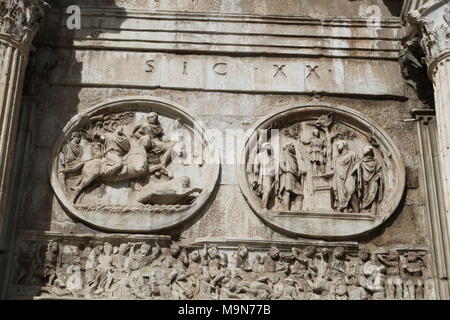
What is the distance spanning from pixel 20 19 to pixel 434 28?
18.9 feet

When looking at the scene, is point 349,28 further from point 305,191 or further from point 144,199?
point 144,199

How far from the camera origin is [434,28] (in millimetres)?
10055

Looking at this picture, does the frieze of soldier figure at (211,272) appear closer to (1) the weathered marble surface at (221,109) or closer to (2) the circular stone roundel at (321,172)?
(1) the weathered marble surface at (221,109)

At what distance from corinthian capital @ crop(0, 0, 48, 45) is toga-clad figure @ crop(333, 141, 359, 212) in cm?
476

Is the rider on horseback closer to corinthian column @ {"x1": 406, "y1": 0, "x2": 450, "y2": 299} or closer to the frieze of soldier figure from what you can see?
the frieze of soldier figure

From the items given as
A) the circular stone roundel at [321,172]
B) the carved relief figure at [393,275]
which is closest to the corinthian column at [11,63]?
the circular stone roundel at [321,172]

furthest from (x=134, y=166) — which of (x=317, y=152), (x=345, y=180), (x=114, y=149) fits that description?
(x=345, y=180)

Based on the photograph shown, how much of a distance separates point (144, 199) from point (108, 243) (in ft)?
2.66

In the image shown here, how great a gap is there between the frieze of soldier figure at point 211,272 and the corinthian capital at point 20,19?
2.85m

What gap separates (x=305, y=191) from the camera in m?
10.4
